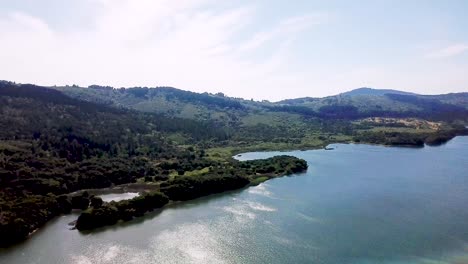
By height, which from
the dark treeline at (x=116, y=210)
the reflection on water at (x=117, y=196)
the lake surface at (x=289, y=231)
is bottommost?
the lake surface at (x=289, y=231)

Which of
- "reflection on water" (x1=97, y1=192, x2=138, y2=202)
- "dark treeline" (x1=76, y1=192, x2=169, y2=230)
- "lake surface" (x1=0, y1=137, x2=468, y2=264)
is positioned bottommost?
"lake surface" (x1=0, y1=137, x2=468, y2=264)

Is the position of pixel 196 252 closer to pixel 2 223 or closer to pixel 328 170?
pixel 2 223

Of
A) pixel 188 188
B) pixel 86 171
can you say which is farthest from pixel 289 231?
pixel 86 171

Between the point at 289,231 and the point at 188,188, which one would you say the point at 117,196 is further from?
the point at 289,231

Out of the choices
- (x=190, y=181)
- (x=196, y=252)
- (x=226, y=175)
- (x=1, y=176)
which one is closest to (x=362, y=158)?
(x=226, y=175)

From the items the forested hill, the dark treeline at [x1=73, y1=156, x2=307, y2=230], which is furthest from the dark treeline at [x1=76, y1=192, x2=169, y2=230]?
the forested hill

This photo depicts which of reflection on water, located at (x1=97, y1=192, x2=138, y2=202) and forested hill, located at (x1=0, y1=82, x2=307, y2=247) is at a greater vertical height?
forested hill, located at (x1=0, y1=82, x2=307, y2=247)

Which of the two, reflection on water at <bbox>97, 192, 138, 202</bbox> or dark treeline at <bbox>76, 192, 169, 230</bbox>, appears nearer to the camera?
dark treeline at <bbox>76, 192, 169, 230</bbox>

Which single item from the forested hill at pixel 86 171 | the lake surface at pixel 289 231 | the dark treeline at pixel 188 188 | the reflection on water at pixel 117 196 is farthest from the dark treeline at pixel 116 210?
the reflection on water at pixel 117 196

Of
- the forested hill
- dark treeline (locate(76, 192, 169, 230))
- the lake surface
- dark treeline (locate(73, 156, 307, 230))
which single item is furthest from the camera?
the forested hill

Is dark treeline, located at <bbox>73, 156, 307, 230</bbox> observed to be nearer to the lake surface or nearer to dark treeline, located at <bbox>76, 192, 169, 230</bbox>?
dark treeline, located at <bbox>76, 192, 169, 230</bbox>

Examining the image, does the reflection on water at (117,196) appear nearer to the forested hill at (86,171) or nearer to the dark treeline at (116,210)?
the forested hill at (86,171)
